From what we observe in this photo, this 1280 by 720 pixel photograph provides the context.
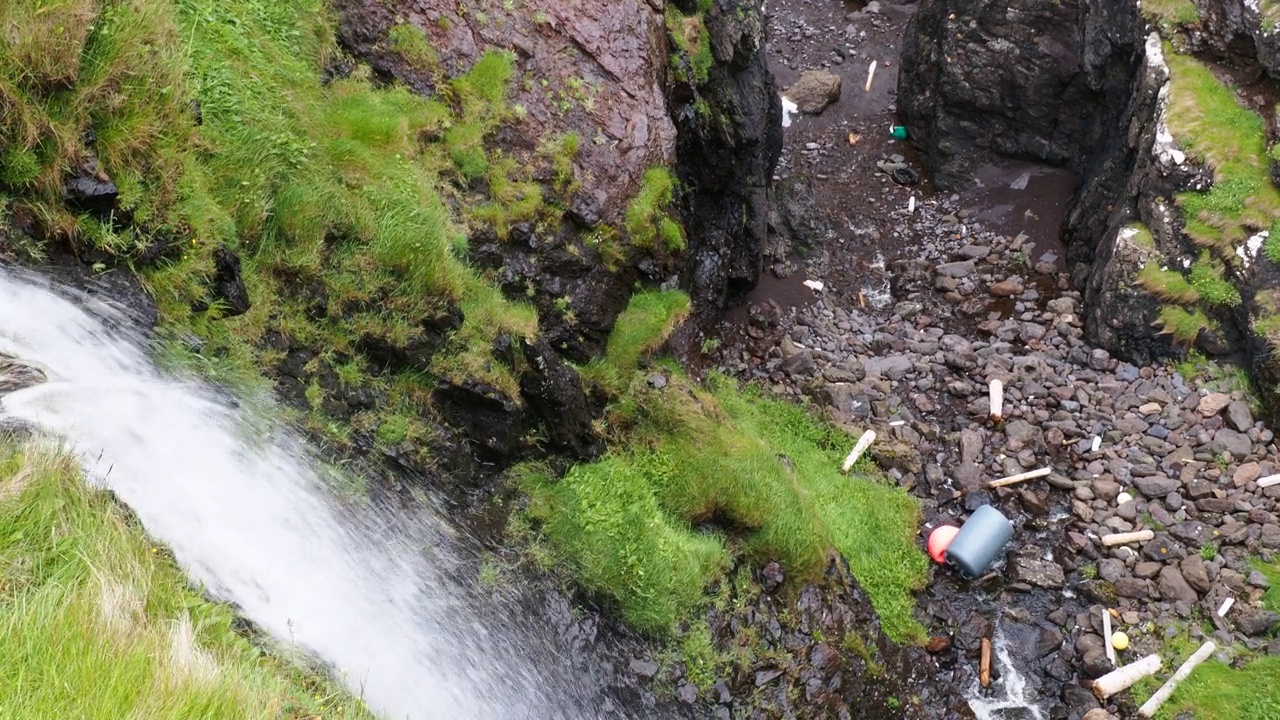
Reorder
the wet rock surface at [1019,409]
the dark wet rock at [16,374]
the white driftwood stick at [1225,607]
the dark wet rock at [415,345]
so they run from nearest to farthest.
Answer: the dark wet rock at [16,374], the dark wet rock at [415,345], the white driftwood stick at [1225,607], the wet rock surface at [1019,409]

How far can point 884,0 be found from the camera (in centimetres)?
2328

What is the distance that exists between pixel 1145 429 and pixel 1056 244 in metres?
5.20

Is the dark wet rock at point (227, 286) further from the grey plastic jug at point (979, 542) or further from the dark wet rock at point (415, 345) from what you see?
the grey plastic jug at point (979, 542)

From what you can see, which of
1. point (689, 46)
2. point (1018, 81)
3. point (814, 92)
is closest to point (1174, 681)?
point (689, 46)

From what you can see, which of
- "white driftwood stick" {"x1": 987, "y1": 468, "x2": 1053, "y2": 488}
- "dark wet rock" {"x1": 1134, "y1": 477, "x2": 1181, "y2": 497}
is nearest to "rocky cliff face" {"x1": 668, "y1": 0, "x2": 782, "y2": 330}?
"white driftwood stick" {"x1": 987, "y1": 468, "x2": 1053, "y2": 488}

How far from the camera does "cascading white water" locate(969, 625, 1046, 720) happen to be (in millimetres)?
10281

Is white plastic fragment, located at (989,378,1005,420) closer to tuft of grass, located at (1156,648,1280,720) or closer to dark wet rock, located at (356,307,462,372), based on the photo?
tuft of grass, located at (1156,648,1280,720)

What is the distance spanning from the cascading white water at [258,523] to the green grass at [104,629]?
275 millimetres

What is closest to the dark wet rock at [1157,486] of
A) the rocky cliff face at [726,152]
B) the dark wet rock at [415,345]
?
the rocky cliff face at [726,152]

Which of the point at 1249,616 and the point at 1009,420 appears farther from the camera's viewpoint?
the point at 1009,420

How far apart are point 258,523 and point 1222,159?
14.9 metres

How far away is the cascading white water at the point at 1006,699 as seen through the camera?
10281 millimetres

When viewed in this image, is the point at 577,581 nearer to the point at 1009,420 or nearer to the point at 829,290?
the point at 1009,420

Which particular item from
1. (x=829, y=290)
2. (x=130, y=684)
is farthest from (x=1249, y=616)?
(x=130, y=684)
